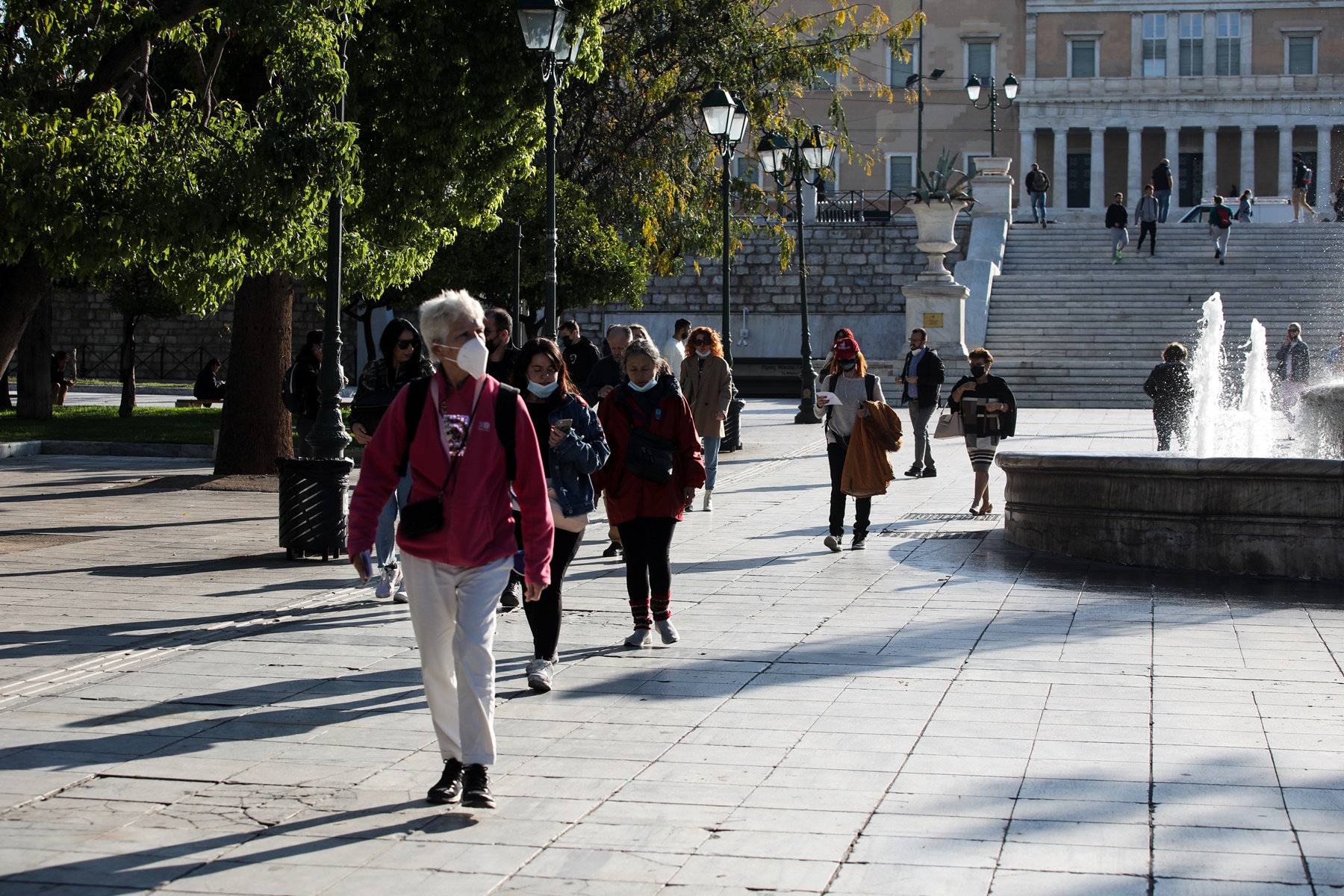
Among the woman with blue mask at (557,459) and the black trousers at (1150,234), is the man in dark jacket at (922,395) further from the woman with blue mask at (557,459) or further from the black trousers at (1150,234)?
the black trousers at (1150,234)

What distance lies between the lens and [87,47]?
36.9ft

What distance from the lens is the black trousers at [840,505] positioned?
11.1 m

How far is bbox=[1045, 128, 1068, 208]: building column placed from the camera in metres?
58.3

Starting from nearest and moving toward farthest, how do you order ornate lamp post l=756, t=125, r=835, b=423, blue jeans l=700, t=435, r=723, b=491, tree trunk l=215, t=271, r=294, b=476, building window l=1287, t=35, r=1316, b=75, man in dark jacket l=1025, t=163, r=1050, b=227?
1. blue jeans l=700, t=435, r=723, b=491
2. tree trunk l=215, t=271, r=294, b=476
3. ornate lamp post l=756, t=125, r=835, b=423
4. man in dark jacket l=1025, t=163, r=1050, b=227
5. building window l=1287, t=35, r=1316, b=75

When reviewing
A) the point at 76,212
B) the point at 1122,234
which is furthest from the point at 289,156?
the point at 1122,234

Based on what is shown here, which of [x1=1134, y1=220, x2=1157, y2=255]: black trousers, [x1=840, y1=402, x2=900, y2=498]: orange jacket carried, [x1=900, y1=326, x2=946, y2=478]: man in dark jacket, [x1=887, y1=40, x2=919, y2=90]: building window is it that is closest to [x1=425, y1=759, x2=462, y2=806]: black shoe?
[x1=840, y1=402, x2=900, y2=498]: orange jacket carried

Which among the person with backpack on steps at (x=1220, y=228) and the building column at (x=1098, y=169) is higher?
the building column at (x=1098, y=169)

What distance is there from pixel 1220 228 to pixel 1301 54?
26054 millimetres

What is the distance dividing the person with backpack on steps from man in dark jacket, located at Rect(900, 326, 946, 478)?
20945 mm

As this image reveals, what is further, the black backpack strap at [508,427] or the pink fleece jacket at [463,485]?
the black backpack strap at [508,427]

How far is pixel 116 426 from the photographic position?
904 inches

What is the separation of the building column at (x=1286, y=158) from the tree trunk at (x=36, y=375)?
45.8m

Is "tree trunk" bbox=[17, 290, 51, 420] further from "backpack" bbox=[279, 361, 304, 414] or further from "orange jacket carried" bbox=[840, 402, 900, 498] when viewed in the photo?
"orange jacket carried" bbox=[840, 402, 900, 498]

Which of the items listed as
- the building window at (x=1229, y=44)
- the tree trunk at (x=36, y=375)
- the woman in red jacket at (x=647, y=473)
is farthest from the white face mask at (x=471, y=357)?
the building window at (x=1229, y=44)
